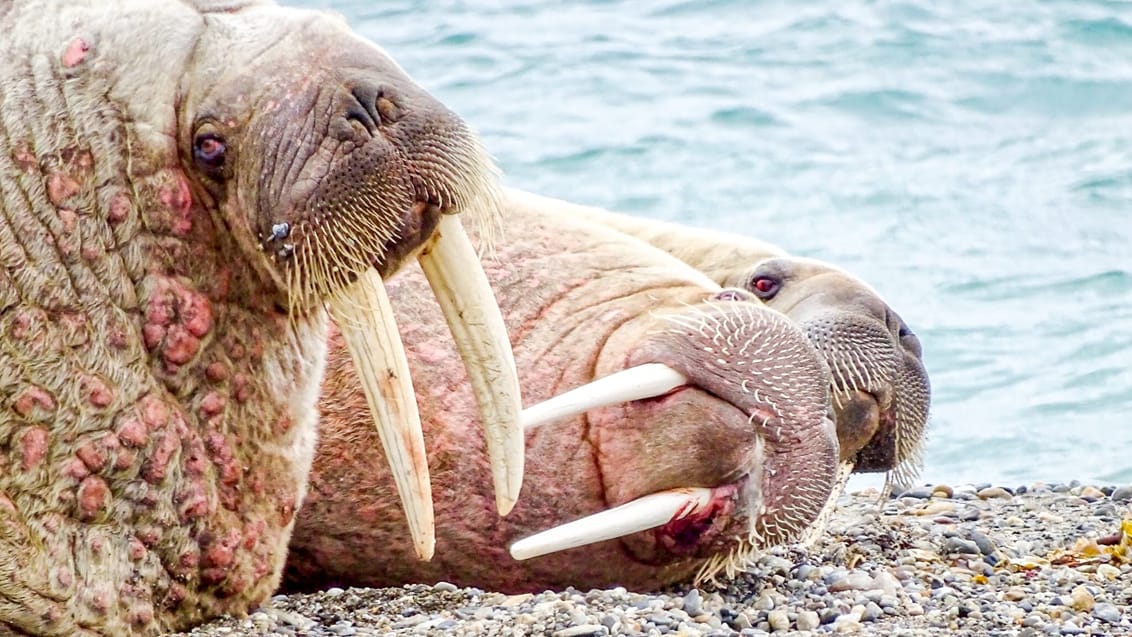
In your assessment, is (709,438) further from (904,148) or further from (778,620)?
(904,148)

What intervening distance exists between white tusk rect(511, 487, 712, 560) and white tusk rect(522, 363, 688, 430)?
316 millimetres

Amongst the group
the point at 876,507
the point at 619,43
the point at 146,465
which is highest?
the point at 146,465

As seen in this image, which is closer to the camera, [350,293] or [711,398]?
[350,293]

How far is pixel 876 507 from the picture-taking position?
805 centimetres

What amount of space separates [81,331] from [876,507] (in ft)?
13.9

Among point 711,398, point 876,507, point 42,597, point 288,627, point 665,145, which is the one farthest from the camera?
point 665,145

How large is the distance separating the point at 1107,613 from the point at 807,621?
3.16 feet

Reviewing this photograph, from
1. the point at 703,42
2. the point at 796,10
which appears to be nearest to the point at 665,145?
the point at 703,42

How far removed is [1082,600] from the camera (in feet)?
19.4

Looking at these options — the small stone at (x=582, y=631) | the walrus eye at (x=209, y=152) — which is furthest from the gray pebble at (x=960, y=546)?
the walrus eye at (x=209, y=152)

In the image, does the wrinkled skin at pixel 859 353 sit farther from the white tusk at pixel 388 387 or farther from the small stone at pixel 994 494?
the white tusk at pixel 388 387

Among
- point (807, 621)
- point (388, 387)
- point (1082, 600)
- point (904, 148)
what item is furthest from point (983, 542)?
point (904, 148)

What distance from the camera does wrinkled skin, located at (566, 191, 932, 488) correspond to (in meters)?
6.71

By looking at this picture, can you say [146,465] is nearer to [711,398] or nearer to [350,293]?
[350,293]
